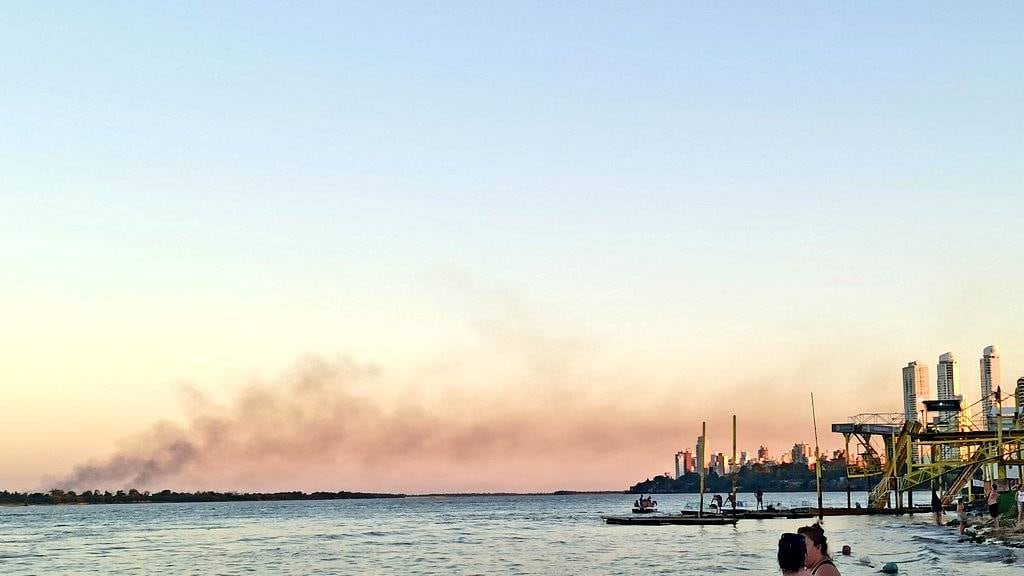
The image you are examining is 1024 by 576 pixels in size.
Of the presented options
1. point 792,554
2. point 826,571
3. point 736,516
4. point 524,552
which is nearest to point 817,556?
point 826,571

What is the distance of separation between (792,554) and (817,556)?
1.10 meters

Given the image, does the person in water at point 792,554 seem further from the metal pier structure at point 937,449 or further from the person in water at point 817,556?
the metal pier structure at point 937,449

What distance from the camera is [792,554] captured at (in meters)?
11.3

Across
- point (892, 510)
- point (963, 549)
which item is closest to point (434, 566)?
point (963, 549)

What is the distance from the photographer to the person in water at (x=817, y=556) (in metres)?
12.0

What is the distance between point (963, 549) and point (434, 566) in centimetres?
2694

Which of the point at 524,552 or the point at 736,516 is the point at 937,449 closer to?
the point at 736,516

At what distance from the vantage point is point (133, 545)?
9150 cm

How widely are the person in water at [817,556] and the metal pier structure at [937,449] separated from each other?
234ft

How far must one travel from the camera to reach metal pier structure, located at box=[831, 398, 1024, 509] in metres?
84.1

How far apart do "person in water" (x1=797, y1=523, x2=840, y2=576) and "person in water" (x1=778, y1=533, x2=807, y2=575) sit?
372mm

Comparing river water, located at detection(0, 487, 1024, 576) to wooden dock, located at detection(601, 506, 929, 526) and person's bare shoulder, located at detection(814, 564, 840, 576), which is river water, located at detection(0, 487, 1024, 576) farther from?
person's bare shoulder, located at detection(814, 564, 840, 576)

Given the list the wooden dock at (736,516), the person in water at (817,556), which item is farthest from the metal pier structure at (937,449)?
the person in water at (817,556)

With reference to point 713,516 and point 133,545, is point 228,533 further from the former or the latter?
point 713,516
